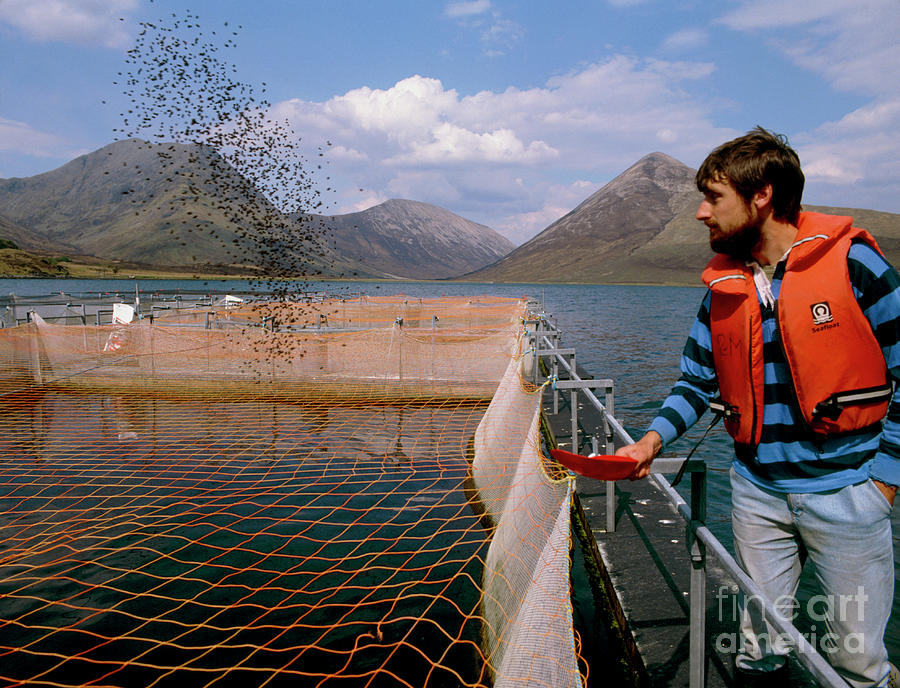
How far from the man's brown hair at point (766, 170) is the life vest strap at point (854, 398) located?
0.67 meters

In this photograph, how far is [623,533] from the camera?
5180 mm

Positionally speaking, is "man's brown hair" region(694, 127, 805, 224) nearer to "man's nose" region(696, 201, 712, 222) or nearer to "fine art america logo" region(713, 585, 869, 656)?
"man's nose" region(696, 201, 712, 222)

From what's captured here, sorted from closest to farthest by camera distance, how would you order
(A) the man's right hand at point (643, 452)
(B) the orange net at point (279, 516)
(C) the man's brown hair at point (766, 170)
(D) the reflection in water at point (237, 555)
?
(C) the man's brown hair at point (766, 170), (A) the man's right hand at point (643, 452), (B) the orange net at point (279, 516), (D) the reflection in water at point (237, 555)

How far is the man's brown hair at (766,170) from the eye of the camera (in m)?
2.09

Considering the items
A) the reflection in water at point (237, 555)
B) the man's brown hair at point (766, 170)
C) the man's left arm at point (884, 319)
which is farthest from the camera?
the reflection in water at point (237, 555)

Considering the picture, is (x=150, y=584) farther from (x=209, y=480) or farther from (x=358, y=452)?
(x=358, y=452)

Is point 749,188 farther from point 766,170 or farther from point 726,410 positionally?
point 726,410

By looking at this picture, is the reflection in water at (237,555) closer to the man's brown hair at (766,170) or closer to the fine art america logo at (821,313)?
the fine art america logo at (821,313)

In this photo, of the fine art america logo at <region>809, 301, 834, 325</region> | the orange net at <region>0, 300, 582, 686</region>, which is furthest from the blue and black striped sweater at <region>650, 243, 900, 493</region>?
the orange net at <region>0, 300, 582, 686</region>

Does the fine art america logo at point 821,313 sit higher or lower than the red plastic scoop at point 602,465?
higher

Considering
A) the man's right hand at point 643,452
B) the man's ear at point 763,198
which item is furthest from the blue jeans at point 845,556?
the man's ear at point 763,198

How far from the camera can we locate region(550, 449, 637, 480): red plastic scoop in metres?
1.94

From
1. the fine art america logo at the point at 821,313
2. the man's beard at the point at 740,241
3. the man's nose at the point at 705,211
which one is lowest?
the fine art america logo at the point at 821,313

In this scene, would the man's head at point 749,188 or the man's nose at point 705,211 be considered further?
the man's nose at point 705,211
